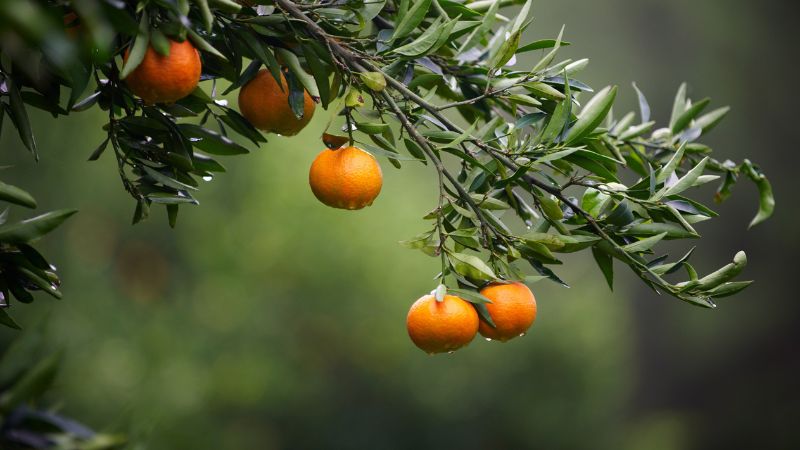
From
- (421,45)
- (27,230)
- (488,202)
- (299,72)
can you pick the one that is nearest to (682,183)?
(488,202)

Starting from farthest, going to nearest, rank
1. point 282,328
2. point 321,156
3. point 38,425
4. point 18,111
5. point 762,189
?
point 282,328
point 762,189
point 321,156
point 18,111
point 38,425

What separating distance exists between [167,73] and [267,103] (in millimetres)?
174

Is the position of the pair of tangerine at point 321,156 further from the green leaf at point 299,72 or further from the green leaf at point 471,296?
the green leaf at point 471,296

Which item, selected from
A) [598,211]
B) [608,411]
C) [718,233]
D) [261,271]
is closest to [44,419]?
[598,211]

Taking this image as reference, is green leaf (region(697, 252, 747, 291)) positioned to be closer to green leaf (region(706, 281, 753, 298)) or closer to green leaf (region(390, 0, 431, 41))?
green leaf (region(706, 281, 753, 298))

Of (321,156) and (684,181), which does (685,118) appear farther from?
(321,156)

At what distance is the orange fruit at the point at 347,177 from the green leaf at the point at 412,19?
0.13 m

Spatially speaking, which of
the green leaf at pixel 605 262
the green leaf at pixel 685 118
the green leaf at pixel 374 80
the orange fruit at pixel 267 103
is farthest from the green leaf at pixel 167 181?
the green leaf at pixel 685 118

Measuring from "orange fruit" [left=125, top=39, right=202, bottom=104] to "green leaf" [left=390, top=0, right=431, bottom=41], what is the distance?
21cm

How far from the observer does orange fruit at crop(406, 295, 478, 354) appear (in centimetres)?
77

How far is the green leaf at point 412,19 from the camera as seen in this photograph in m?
0.76

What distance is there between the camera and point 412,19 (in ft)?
2.53

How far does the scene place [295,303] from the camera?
524cm

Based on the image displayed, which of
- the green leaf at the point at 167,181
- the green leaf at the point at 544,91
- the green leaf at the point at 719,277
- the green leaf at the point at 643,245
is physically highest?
the green leaf at the point at 544,91
